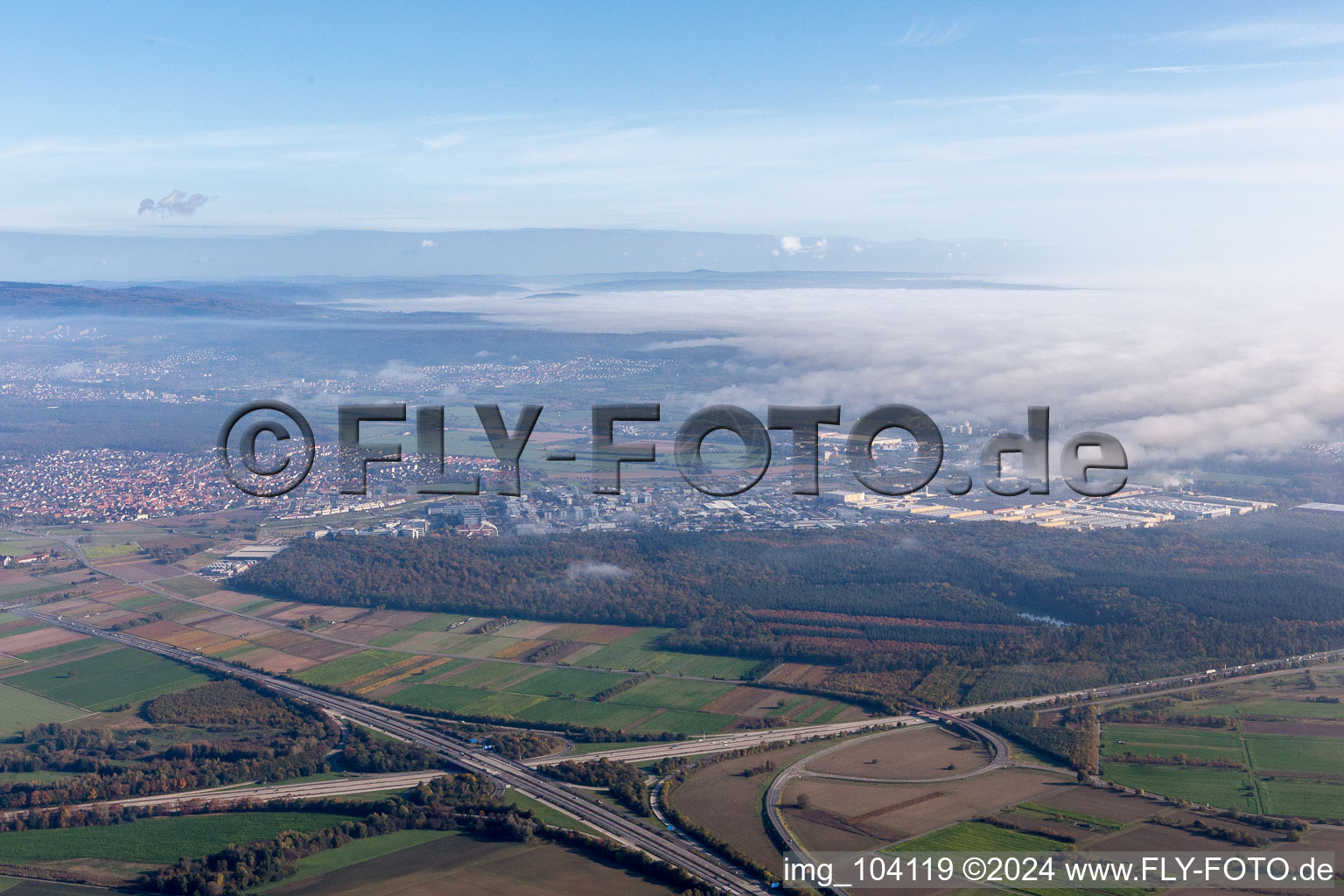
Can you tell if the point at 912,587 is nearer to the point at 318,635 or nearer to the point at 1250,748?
the point at 1250,748

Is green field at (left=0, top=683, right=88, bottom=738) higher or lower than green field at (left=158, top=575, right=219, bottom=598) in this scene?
lower

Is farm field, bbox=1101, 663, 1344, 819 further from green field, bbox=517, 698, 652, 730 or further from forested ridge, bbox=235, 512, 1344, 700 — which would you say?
green field, bbox=517, 698, 652, 730

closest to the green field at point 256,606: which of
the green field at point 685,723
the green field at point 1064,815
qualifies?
the green field at point 685,723

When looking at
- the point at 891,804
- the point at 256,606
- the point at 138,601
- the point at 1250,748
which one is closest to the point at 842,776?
the point at 891,804

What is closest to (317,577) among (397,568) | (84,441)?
(397,568)

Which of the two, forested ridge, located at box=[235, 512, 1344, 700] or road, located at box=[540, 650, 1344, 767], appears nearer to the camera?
road, located at box=[540, 650, 1344, 767]

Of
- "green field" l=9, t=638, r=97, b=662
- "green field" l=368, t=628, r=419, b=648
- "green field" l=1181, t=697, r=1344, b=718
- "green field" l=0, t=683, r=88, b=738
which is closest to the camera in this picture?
"green field" l=1181, t=697, r=1344, b=718

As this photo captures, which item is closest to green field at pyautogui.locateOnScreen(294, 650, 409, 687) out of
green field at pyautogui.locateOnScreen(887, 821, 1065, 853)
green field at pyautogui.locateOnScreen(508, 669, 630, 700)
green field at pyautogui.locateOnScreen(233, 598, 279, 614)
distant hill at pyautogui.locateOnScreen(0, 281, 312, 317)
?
green field at pyautogui.locateOnScreen(508, 669, 630, 700)
